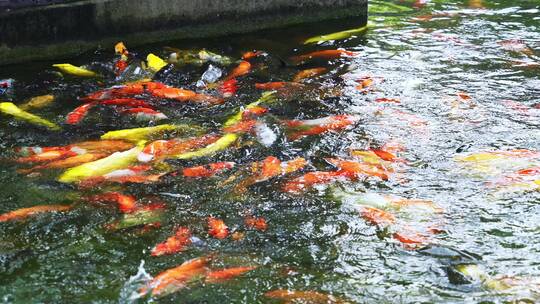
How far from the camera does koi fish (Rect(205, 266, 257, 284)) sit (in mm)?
4418

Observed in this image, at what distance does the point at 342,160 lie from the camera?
618cm

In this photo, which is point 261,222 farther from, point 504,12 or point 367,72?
point 504,12

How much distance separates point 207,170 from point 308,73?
334 cm

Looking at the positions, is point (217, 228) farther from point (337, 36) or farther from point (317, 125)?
point (337, 36)

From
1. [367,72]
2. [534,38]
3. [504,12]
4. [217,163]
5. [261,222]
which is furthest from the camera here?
[504,12]

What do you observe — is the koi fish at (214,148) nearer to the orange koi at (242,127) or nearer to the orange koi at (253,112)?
the orange koi at (242,127)

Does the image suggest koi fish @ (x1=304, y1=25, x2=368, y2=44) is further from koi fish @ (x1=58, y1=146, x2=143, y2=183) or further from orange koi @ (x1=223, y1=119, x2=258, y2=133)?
koi fish @ (x1=58, y1=146, x2=143, y2=183)

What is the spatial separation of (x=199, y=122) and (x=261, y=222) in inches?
91.1

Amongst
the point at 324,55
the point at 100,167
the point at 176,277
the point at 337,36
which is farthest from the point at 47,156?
the point at 337,36

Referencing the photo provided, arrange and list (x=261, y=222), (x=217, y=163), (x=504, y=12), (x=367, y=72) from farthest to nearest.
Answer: (x=504, y=12) → (x=367, y=72) → (x=217, y=163) → (x=261, y=222)

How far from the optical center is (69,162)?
20.0ft

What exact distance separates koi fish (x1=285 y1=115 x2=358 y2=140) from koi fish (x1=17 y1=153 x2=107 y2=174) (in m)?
2.01

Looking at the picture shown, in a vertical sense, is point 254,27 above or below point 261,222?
above

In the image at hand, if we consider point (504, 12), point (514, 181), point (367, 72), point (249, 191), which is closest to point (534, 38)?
point (504, 12)
